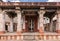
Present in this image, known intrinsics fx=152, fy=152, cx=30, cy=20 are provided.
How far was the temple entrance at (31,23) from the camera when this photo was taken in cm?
2152

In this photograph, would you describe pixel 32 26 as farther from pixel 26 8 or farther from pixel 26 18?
pixel 26 8

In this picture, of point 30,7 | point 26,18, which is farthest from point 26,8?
point 26,18

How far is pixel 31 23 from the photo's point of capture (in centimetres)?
2156

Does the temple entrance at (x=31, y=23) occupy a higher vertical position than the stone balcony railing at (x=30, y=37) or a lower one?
higher

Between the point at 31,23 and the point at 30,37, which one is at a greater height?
the point at 31,23

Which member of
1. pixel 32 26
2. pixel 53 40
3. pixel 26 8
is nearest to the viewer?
pixel 53 40

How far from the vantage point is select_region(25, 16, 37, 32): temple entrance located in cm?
2152

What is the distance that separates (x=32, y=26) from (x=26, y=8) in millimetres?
6387

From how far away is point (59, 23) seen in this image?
590 inches

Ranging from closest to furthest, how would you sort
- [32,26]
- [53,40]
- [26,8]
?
[53,40], [26,8], [32,26]

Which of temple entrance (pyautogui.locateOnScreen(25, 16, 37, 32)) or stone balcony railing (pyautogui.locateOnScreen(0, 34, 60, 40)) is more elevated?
temple entrance (pyautogui.locateOnScreen(25, 16, 37, 32))

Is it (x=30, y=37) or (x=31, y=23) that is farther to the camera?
(x=31, y=23)

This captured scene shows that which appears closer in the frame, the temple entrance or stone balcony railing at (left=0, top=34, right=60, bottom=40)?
stone balcony railing at (left=0, top=34, right=60, bottom=40)

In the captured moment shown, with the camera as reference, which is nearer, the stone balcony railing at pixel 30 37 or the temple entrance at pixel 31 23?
the stone balcony railing at pixel 30 37
